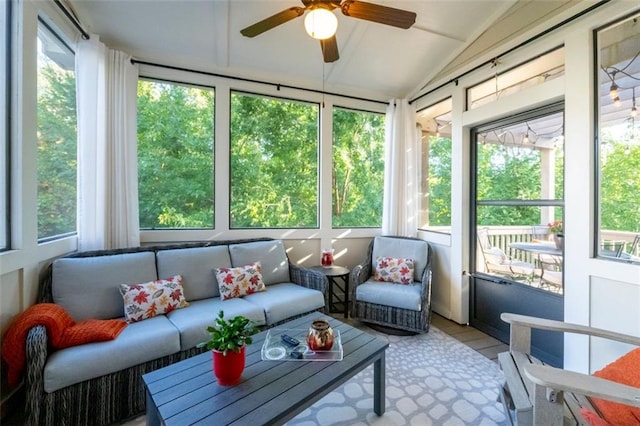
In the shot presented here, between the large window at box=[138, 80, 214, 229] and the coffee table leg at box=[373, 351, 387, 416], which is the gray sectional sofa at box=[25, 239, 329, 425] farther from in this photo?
the coffee table leg at box=[373, 351, 387, 416]

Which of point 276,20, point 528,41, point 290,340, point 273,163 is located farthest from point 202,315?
point 528,41

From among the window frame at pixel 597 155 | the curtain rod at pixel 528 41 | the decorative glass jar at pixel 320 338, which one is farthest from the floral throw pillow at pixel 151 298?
the curtain rod at pixel 528 41

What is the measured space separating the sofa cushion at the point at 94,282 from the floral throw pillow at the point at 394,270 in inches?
90.6

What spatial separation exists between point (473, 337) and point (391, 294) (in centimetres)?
92

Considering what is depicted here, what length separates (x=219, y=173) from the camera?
313 centimetres

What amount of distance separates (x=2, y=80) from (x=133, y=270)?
1.44 m

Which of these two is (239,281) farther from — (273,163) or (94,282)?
(273,163)

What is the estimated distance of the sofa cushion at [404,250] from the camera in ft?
10.7

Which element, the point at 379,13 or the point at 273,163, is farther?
the point at 273,163

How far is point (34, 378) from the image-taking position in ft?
4.82

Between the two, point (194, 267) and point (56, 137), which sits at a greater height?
point (56, 137)

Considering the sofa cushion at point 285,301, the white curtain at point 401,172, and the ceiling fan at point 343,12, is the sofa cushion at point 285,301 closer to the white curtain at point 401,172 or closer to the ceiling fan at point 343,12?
the white curtain at point 401,172

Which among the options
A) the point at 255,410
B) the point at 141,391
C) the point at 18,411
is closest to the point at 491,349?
the point at 255,410

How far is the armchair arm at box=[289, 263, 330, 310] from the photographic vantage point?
284 centimetres
